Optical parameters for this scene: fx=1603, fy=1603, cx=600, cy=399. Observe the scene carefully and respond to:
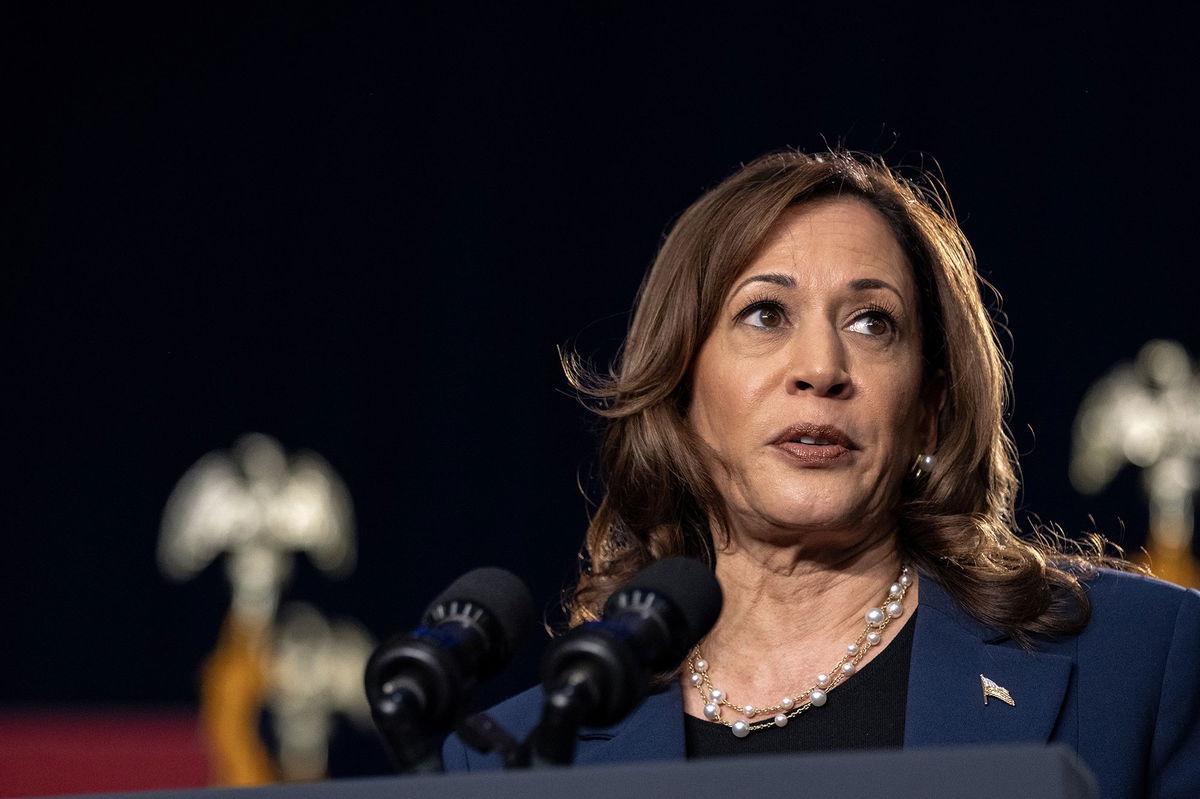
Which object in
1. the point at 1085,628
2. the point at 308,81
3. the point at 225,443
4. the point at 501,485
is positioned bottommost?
the point at 1085,628

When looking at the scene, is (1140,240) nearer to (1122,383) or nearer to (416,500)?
(1122,383)

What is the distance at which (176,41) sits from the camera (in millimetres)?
4301

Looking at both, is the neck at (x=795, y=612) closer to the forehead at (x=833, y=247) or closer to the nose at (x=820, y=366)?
the nose at (x=820, y=366)

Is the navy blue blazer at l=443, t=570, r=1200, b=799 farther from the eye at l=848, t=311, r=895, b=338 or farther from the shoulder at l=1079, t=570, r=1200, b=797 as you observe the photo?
the eye at l=848, t=311, r=895, b=338

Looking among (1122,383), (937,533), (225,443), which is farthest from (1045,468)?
(225,443)

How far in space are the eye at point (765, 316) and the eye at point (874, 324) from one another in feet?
0.27

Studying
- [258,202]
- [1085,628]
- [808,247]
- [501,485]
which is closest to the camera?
[1085,628]

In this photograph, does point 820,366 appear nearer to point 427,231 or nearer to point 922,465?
point 922,465

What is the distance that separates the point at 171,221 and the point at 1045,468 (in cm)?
230

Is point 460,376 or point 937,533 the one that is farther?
point 460,376

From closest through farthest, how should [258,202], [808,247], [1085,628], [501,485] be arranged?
[1085,628], [808,247], [501,485], [258,202]

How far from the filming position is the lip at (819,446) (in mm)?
1738

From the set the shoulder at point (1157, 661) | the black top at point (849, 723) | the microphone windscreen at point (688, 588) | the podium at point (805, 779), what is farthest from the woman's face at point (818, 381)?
the podium at point (805, 779)

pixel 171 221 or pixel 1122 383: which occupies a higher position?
A: pixel 171 221
